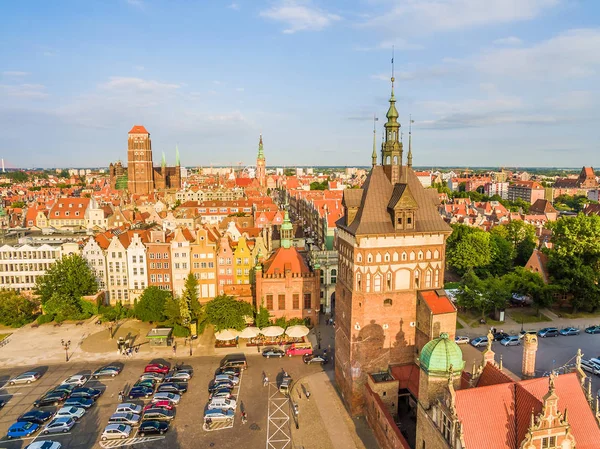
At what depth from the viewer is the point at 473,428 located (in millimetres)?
25500

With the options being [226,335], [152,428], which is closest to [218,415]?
[152,428]

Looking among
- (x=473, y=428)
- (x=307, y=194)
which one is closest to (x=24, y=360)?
(x=473, y=428)

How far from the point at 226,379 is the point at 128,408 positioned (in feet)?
34.5

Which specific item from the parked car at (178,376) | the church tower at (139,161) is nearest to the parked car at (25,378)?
the parked car at (178,376)

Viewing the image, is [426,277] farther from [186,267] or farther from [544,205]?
[544,205]

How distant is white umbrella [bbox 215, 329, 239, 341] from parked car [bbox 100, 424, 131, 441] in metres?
19.3

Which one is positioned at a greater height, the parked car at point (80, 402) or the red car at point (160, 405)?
the red car at point (160, 405)

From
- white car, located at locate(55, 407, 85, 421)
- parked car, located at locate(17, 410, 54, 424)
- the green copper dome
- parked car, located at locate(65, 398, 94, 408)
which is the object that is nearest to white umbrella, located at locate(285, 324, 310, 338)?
parked car, located at locate(65, 398, 94, 408)

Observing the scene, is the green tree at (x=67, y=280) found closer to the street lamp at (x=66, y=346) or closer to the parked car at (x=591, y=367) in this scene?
the street lamp at (x=66, y=346)

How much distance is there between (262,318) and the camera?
62.1 m

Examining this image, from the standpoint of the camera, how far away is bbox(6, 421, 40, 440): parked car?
4059cm

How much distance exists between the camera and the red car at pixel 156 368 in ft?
173

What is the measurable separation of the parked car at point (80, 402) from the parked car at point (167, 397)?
6.58 m

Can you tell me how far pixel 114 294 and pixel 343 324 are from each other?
48.7m
